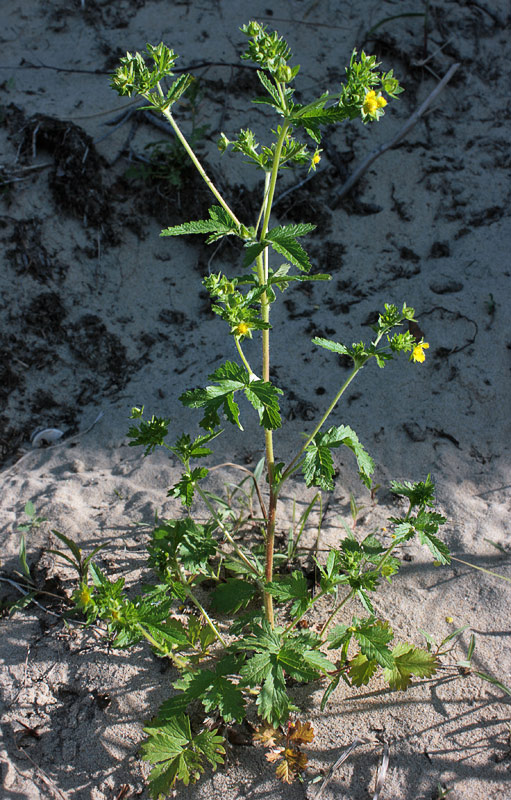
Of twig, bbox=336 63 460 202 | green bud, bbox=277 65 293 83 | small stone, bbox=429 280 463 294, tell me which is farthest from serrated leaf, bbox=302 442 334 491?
twig, bbox=336 63 460 202

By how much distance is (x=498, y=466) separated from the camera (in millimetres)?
2896

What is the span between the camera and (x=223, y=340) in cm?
381

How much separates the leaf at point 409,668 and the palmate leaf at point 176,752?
2.03 feet

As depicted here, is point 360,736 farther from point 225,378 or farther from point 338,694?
point 225,378

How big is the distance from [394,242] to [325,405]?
A: 4.85 ft

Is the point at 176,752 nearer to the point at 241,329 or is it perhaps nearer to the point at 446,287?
the point at 241,329

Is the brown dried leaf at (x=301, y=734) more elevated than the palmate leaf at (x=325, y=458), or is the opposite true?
the palmate leaf at (x=325, y=458)

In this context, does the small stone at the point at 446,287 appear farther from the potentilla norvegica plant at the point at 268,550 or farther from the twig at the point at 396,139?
the potentilla norvegica plant at the point at 268,550

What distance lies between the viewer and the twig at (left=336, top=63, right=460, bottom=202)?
4285 millimetres

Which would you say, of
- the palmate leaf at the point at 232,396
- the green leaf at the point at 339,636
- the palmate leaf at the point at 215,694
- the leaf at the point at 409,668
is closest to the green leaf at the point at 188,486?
the palmate leaf at the point at 232,396

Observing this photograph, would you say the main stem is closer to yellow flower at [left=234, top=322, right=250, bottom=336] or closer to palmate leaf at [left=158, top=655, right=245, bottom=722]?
yellow flower at [left=234, top=322, right=250, bottom=336]

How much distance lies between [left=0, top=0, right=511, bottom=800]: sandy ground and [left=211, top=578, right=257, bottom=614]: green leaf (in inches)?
13.3

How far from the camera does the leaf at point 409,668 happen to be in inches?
80.6

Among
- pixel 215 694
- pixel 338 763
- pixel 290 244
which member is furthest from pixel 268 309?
pixel 338 763
